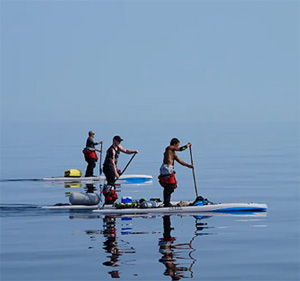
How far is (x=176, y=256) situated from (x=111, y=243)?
7.87ft

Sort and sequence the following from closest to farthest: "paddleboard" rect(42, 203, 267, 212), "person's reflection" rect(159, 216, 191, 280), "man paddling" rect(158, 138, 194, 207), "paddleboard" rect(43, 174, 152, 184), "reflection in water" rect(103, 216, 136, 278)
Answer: "person's reflection" rect(159, 216, 191, 280)
"reflection in water" rect(103, 216, 136, 278)
"man paddling" rect(158, 138, 194, 207)
"paddleboard" rect(42, 203, 267, 212)
"paddleboard" rect(43, 174, 152, 184)

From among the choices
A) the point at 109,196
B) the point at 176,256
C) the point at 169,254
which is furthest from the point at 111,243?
the point at 109,196

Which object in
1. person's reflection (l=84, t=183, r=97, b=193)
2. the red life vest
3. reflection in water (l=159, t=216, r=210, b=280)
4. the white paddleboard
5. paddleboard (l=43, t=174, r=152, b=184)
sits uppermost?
paddleboard (l=43, t=174, r=152, b=184)

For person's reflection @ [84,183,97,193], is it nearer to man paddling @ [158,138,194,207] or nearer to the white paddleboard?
the white paddleboard

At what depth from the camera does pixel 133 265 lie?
17.9m

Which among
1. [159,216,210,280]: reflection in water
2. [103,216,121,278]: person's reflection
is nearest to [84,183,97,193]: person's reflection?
[103,216,121,278]: person's reflection

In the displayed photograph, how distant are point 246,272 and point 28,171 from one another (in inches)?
1268

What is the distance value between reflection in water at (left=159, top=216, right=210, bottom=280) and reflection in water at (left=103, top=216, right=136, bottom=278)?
868 millimetres

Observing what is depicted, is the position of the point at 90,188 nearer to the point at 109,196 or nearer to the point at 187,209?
the point at 109,196

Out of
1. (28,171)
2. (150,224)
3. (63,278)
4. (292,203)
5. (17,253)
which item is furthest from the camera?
(28,171)

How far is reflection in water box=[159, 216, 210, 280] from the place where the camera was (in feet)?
56.2

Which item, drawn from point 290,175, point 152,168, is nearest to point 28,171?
point 152,168

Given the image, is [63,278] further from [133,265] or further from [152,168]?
[152,168]

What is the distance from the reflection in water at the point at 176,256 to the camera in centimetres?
1714
